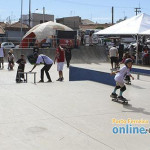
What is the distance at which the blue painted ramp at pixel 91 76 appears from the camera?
1183 centimetres

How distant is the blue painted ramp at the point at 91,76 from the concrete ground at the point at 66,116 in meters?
0.78

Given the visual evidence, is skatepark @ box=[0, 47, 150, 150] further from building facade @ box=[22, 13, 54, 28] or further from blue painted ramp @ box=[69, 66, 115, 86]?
building facade @ box=[22, 13, 54, 28]

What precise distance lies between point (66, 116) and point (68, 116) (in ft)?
0.15

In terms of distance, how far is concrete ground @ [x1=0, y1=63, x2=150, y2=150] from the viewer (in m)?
5.11

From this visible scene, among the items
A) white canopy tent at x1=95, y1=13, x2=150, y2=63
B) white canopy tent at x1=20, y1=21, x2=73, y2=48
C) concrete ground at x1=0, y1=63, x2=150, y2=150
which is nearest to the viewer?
concrete ground at x1=0, y1=63, x2=150, y2=150

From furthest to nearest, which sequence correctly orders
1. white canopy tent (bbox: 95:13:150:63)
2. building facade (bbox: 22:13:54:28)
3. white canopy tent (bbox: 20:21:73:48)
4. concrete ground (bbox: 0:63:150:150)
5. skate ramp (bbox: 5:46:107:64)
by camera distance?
building facade (bbox: 22:13:54:28) < white canopy tent (bbox: 20:21:73:48) < skate ramp (bbox: 5:46:107:64) < white canopy tent (bbox: 95:13:150:63) < concrete ground (bbox: 0:63:150:150)

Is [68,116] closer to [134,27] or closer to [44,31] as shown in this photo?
[134,27]

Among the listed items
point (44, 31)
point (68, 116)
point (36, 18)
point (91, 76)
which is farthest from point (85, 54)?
point (36, 18)

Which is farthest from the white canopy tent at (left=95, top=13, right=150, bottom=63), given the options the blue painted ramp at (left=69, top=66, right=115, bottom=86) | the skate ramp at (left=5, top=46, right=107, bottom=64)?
the blue painted ramp at (left=69, top=66, right=115, bottom=86)

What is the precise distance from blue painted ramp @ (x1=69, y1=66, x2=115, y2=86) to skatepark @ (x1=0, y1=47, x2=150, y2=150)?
0.42 meters

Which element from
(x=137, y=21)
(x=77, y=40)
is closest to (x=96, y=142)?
(x=137, y=21)

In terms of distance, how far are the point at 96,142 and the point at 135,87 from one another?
6.31m

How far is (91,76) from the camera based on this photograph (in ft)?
43.3

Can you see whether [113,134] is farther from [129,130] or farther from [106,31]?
[106,31]
